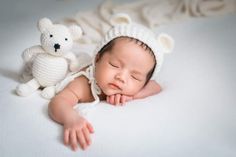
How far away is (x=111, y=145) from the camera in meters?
0.96

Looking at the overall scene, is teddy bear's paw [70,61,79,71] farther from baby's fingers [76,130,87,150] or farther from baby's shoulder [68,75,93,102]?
baby's fingers [76,130,87,150]

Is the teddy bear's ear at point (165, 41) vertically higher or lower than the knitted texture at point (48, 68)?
higher

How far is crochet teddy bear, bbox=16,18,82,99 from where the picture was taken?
1140 mm

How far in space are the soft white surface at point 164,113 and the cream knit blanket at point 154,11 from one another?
143 millimetres

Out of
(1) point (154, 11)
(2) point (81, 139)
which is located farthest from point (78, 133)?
(1) point (154, 11)

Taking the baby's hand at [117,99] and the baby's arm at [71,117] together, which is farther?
the baby's hand at [117,99]

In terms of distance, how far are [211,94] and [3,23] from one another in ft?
2.74

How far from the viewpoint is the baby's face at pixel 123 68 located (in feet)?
3.68

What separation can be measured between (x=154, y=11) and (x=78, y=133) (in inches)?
32.6

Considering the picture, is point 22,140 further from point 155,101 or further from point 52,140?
point 155,101

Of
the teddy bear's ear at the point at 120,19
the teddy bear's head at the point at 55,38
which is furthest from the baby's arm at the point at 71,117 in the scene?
the teddy bear's ear at the point at 120,19

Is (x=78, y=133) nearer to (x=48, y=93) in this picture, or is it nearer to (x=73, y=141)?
(x=73, y=141)

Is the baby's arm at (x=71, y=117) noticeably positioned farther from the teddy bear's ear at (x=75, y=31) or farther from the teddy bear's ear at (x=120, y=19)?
the teddy bear's ear at (x=120, y=19)

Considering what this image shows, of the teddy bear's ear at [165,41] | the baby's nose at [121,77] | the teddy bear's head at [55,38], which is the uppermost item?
the teddy bear's ear at [165,41]
